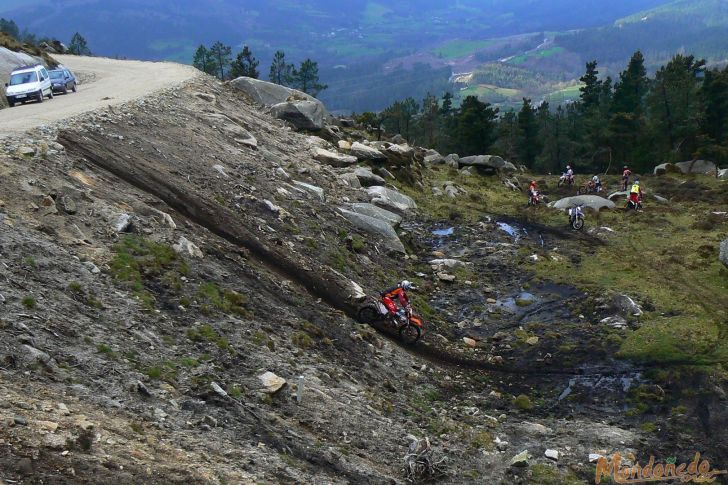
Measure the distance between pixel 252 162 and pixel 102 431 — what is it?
2178 cm

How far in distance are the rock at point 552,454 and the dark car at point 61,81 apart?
3483cm

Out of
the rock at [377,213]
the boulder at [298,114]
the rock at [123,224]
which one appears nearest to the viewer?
the rock at [123,224]

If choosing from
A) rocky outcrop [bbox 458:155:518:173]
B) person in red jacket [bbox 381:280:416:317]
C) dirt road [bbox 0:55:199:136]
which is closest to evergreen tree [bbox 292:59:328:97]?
dirt road [bbox 0:55:199:136]

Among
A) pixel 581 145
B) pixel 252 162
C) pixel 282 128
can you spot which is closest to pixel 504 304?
pixel 252 162

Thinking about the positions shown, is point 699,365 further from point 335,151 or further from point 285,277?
point 335,151

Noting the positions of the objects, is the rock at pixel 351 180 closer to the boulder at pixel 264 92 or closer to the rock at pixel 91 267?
the boulder at pixel 264 92

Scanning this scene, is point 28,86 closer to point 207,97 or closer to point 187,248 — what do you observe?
point 207,97

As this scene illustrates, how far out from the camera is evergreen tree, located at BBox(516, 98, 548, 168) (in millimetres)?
82100

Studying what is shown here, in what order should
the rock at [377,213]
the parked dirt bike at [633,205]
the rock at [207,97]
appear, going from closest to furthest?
the rock at [377,213] < the rock at [207,97] < the parked dirt bike at [633,205]

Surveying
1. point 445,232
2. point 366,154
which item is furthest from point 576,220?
point 366,154

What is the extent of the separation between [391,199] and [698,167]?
125 feet

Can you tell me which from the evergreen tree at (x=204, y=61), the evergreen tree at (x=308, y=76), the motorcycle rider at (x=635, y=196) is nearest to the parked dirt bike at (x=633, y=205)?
the motorcycle rider at (x=635, y=196)

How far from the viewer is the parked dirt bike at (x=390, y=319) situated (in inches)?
806

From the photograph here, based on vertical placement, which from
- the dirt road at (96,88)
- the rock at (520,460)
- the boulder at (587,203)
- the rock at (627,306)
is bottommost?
the boulder at (587,203)
